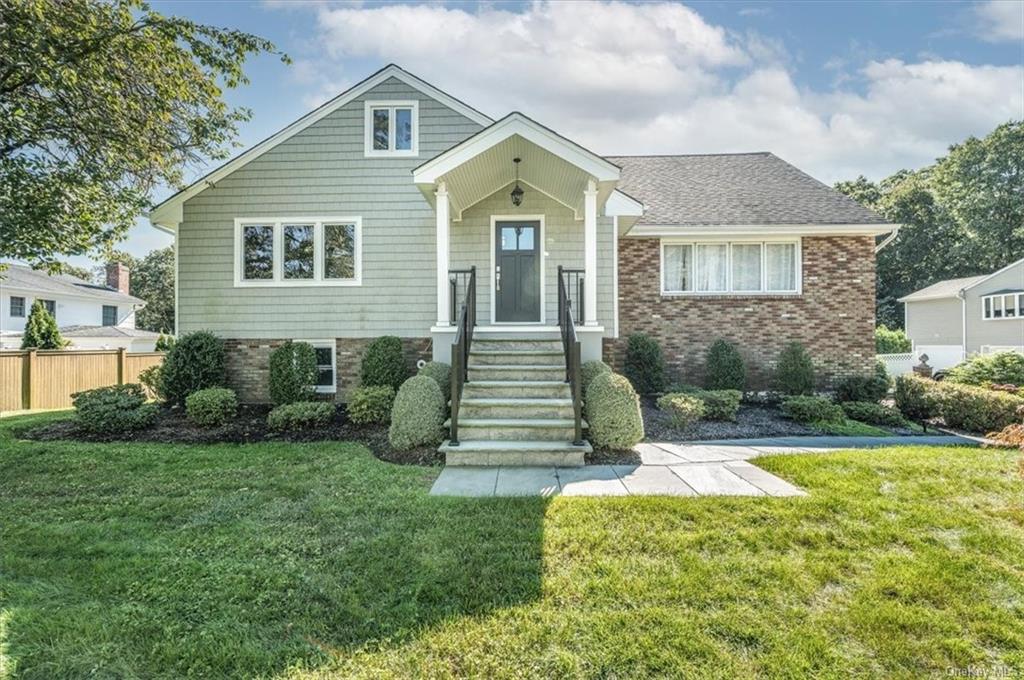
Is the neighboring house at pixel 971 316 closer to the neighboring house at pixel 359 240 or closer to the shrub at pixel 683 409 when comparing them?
the shrub at pixel 683 409

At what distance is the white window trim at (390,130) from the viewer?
32.4 ft

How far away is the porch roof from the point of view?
24.4 ft

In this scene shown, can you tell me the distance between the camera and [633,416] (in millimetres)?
6410

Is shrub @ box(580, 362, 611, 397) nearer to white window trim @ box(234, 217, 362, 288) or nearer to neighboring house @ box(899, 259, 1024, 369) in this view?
white window trim @ box(234, 217, 362, 288)

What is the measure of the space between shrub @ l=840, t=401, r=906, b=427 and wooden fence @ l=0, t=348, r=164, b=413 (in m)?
18.6

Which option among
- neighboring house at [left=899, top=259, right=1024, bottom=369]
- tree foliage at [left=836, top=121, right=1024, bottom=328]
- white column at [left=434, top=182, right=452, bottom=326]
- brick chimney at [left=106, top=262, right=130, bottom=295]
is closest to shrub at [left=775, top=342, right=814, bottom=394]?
white column at [left=434, top=182, right=452, bottom=326]

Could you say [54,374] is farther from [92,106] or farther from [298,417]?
[298,417]

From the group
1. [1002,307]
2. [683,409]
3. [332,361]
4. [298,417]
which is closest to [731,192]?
[683,409]

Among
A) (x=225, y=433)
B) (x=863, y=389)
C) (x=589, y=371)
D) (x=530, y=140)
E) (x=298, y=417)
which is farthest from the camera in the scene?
(x=863, y=389)

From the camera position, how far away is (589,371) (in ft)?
23.9

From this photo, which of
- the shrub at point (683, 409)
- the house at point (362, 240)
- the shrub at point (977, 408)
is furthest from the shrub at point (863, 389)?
the house at point (362, 240)

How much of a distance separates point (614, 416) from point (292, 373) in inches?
249

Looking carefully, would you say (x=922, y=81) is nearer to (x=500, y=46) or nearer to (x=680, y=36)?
(x=680, y=36)

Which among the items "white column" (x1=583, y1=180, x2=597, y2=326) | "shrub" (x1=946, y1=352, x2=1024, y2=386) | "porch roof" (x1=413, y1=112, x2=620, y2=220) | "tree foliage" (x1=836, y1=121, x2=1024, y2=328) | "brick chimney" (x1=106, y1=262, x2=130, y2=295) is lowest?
"shrub" (x1=946, y1=352, x2=1024, y2=386)
